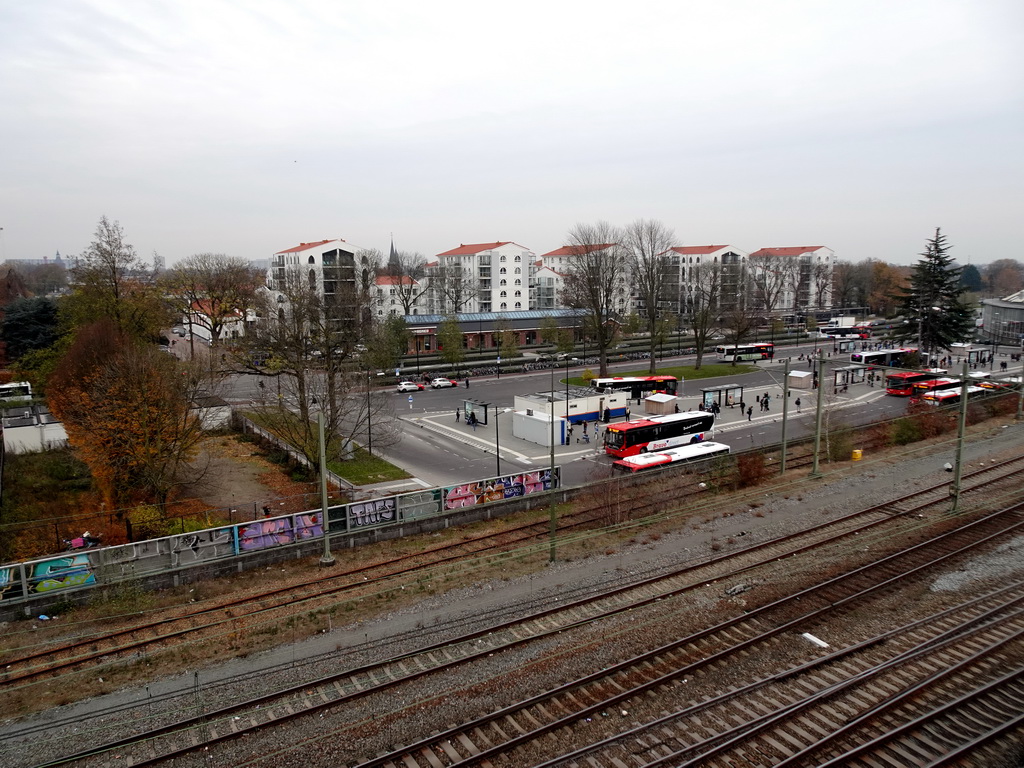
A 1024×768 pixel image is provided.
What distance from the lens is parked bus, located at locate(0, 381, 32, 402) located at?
126 feet

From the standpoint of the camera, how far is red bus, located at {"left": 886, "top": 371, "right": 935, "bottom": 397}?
42.1 meters

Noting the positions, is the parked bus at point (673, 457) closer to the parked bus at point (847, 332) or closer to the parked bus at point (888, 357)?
the parked bus at point (888, 357)

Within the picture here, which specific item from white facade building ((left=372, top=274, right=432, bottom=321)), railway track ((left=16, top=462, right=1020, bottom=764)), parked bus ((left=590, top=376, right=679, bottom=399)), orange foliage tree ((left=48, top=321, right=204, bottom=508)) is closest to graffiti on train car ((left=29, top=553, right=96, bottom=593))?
orange foliage tree ((left=48, top=321, right=204, bottom=508))

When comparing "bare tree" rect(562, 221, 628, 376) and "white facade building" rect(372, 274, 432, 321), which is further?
"white facade building" rect(372, 274, 432, 321)

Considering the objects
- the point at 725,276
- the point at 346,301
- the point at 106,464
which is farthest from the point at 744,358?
the point at 106,464

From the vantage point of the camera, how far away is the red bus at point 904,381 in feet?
138

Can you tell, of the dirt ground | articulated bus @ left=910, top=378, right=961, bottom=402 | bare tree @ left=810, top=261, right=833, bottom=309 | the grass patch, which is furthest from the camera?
bare tree @ left=810, top=261, right=833, bottom=309

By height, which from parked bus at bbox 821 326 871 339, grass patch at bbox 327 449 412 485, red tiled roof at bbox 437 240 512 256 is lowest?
grass patch at bbox 327 449 412 485

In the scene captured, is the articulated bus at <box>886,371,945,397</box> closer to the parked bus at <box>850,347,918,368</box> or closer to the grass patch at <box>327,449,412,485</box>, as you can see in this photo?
the parked bus at <box>850,347,918,368</box>

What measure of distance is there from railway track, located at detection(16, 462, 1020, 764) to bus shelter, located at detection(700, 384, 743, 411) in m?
19.3

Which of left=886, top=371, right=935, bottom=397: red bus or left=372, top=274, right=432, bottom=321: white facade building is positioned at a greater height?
left=372, top=274, right=432, bottom=321: white facade building

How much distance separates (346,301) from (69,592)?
28.0m

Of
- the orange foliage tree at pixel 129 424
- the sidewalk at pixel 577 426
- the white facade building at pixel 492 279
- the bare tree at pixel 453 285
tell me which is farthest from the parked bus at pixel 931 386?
the white facade building at pixel 492 279

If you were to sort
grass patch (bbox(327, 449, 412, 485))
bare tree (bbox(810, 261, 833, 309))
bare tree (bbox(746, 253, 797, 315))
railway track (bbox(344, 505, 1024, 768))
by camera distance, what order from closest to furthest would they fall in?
railway track (bbox(344, 505, 1024, 768)) < grass patch (bbox(327, 449, 412, 485)) < bare tree (bbox(746, 253, 797, 315)) < bare tree (bbox(810, 261, 833, 309))
